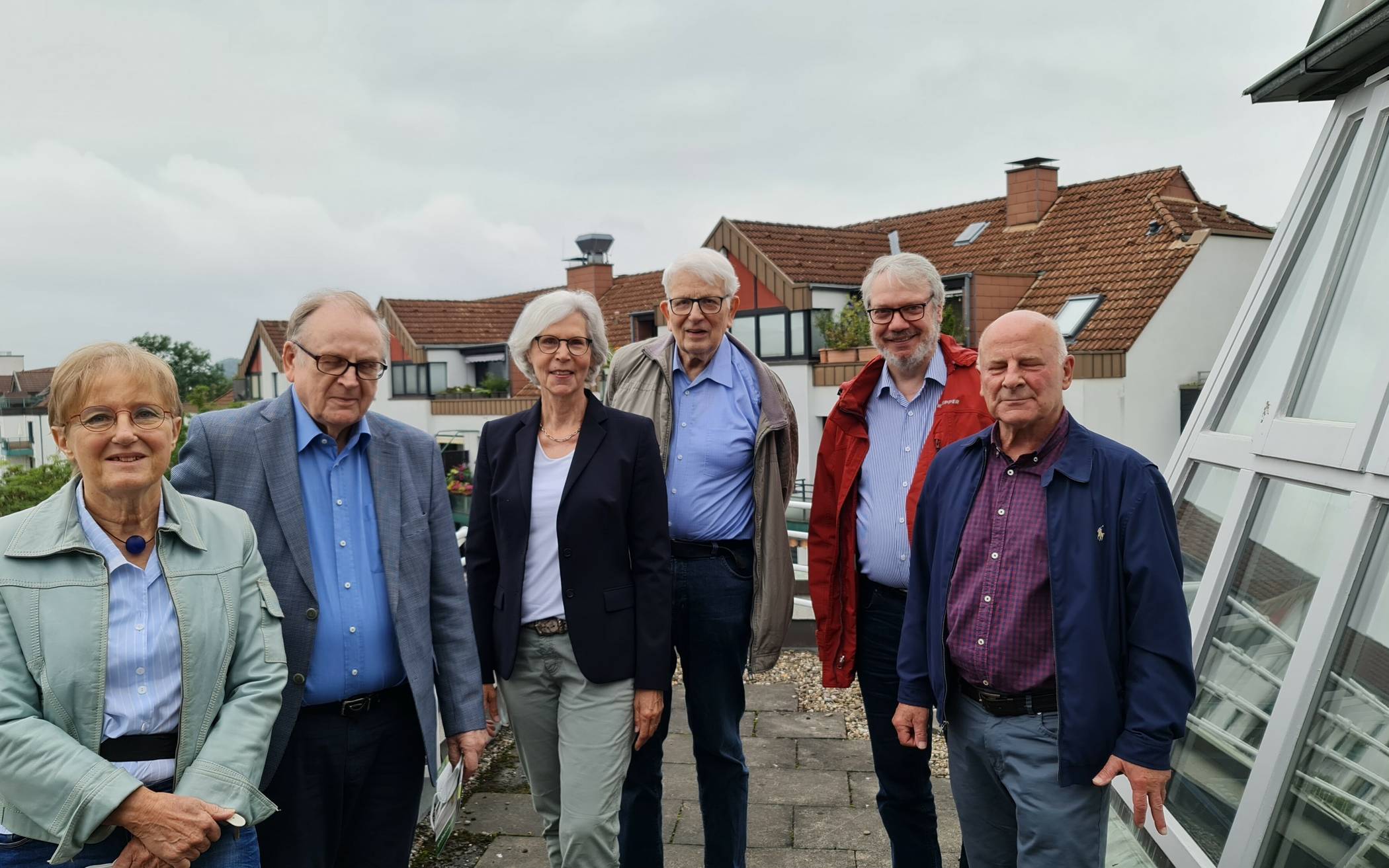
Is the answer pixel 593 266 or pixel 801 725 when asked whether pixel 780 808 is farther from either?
pixel 593 266

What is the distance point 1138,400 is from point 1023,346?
17.0m

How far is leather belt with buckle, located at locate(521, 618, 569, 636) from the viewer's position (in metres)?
3.10

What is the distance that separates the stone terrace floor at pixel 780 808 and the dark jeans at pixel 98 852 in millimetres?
2057

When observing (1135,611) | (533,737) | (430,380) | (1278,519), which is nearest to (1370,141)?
(1278,519)

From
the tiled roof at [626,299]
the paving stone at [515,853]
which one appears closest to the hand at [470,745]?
the paving stone at [515,853]

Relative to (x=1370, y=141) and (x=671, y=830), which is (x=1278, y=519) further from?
(x=671, y=830)

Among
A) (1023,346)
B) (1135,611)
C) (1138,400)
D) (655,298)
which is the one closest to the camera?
(1135,611)

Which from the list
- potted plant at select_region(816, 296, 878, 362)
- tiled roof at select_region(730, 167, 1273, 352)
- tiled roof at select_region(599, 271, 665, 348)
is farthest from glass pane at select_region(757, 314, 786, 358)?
tiled roof at select_region(599, 271, 665, 348)

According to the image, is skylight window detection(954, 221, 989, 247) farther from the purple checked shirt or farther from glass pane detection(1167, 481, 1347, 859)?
the purple checked shirt

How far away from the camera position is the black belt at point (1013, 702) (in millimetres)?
2570

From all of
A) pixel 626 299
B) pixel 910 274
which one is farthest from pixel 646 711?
pixel 626 299

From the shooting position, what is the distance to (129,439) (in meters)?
2.20

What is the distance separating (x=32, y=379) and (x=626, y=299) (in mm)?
50972

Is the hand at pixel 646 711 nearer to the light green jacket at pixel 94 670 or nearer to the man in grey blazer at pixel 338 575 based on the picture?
the man in grey blazer at pixel 338 575
